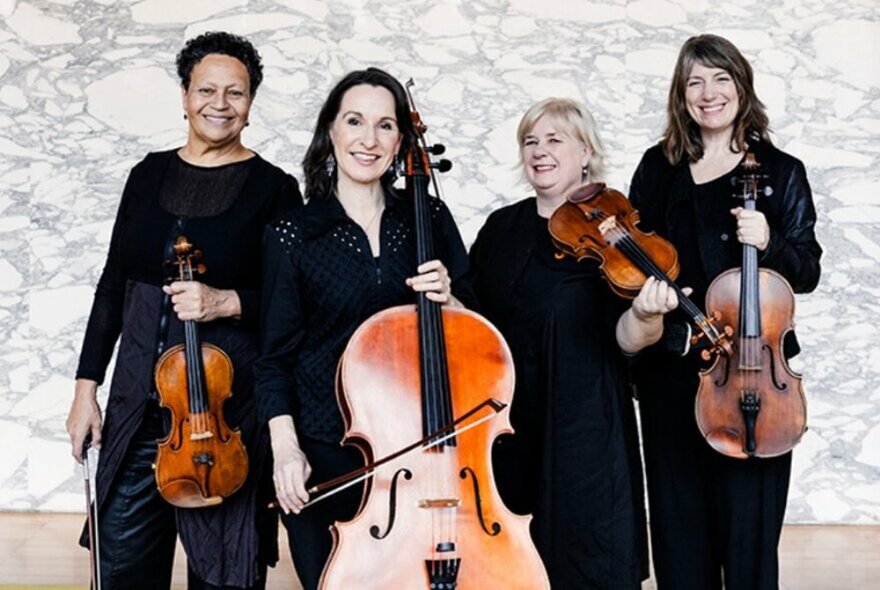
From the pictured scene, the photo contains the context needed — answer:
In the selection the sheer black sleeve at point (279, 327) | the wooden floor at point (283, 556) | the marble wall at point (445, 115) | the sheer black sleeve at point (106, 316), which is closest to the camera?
the sheer black sleeve at point (279, 327)

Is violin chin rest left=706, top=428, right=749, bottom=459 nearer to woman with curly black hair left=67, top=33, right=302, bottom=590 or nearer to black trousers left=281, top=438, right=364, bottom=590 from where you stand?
black trousers left=281, top=438, right=364, bottom=590

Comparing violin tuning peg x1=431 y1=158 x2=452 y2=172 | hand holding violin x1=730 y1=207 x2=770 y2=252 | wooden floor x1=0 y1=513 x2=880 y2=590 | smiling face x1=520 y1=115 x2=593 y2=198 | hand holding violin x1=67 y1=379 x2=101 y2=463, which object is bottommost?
wooden floor x1=0 y1=513 x2=880 y2=590

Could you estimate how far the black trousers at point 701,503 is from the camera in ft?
6.82

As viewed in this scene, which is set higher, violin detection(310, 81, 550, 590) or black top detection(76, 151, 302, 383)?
black top detection(76, 151, 302, 383)

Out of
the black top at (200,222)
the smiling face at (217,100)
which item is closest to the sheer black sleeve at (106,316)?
the black top at (200,222)

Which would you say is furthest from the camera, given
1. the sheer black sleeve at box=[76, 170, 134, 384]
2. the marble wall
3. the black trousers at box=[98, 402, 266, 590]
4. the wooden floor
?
the marble wall

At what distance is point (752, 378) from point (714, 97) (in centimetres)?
59

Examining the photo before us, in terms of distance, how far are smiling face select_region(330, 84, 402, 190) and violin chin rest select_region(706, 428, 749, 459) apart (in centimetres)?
79

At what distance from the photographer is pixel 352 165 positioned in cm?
187

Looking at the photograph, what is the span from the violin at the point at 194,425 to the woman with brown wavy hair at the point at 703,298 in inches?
30.5

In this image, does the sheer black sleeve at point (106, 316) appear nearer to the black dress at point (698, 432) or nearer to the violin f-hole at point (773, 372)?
the black dress at point (698, 432)

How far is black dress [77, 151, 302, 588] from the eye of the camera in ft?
6.59

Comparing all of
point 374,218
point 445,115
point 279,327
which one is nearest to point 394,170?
point 374,218

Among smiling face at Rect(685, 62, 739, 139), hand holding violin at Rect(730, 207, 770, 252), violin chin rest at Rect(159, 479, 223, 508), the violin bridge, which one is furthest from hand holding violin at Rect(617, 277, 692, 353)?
violin chin rest at Rect(159, 479, 223, 508)
